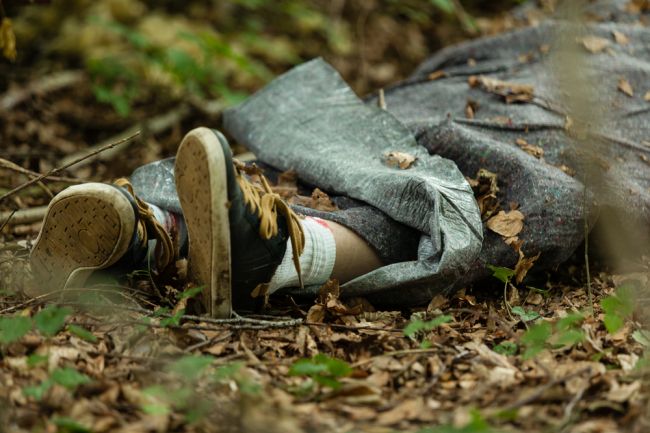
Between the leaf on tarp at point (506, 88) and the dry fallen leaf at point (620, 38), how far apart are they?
604 mm

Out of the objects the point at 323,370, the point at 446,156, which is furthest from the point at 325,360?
the point at 446,156

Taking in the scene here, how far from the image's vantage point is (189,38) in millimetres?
4121

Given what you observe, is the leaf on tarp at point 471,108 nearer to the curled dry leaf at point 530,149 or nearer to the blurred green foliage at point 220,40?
the curled dry leaf at point 530,149

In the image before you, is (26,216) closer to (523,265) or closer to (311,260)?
(311,260)

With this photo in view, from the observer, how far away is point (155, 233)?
205 cm

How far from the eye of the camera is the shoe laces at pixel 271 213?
1852 mm

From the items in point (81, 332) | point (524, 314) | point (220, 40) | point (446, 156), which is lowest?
point (524, 314)

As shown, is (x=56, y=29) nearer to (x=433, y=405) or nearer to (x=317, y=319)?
(x=317, y=319)

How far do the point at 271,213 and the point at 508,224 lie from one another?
768mm

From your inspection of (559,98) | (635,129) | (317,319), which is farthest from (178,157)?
(635,129)

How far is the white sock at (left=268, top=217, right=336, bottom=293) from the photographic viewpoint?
203 cm

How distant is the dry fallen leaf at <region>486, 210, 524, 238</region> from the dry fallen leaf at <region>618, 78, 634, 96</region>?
87cm

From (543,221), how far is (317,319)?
2.51ft

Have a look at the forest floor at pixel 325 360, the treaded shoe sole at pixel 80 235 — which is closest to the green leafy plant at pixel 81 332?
the forest floor at pixel 325 360
